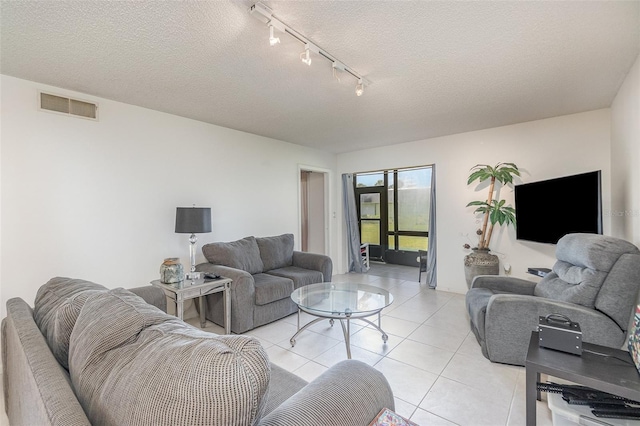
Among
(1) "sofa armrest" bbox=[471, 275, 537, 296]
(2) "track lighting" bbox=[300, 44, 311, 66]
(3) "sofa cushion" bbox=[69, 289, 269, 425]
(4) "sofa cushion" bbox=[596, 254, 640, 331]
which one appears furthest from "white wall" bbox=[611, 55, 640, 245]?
(3) "sofa cushion" bbox=[69, 289, 269, 425]

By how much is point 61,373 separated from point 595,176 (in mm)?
→ 3817

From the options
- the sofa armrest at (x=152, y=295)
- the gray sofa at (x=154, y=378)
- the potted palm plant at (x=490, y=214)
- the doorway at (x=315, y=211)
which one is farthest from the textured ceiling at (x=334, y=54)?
the doorway at (x=315, y=211)

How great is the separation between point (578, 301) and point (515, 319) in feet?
1.45

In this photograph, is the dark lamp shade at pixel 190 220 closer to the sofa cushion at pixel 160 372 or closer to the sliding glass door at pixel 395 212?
the sofa cushion at pixel 160 372

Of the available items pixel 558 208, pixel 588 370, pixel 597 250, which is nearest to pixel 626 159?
pixel 558 208

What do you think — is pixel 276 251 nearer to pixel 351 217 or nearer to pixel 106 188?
pixel 106 188

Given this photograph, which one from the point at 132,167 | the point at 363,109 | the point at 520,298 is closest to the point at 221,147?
the point at 132,167

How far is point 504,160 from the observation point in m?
3.82

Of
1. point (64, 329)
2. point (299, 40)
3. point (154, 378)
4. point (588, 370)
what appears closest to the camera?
point (154, 378)

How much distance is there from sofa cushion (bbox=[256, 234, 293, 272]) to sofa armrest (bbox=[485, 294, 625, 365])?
256 centimetres

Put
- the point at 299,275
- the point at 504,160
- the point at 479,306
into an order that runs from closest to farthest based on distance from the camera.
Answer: the point at 479,306
the point at 299,275
the point at 504,160

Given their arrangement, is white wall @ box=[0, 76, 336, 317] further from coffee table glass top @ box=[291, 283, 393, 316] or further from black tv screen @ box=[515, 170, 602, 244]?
black tv screen @ box=[515, 170, 602, 244]

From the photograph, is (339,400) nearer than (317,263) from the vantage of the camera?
Yes

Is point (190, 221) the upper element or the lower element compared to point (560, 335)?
upper
